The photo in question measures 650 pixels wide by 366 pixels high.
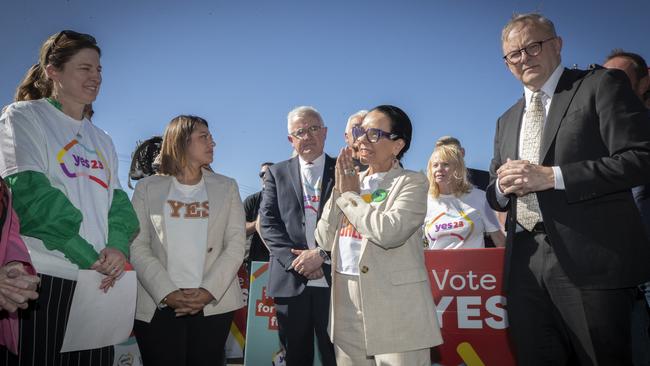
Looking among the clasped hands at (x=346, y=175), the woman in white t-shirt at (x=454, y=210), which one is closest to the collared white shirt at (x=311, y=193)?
the clasped hands at (x=346, y=175)

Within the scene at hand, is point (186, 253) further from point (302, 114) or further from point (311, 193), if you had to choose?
point (302, 114)

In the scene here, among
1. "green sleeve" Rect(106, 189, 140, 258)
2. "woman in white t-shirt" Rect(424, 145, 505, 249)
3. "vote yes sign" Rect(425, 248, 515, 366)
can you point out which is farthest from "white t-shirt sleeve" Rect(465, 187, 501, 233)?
"green sleeve" Rect(106, 189, 140, 258)

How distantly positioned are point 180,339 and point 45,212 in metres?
1.32

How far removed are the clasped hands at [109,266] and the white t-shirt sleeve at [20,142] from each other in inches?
21.6

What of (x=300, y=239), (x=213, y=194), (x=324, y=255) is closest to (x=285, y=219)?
(x=300, y=239)

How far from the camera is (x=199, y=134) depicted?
3.73 metres

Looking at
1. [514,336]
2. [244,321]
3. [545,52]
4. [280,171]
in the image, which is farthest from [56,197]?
[244,321]

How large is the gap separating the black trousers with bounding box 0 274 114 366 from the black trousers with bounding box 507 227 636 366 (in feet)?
7.89

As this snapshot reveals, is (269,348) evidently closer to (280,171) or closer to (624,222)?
(280,171)

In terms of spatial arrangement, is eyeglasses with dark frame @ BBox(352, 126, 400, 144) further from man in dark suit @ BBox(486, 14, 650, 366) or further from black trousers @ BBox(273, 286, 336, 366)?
black trousers @ BBox(273, 286, 336, 366)

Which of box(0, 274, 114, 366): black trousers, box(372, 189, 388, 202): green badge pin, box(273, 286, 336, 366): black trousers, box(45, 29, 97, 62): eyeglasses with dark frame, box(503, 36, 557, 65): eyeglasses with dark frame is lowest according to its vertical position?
box(273, 286, 336, 366): black trousers

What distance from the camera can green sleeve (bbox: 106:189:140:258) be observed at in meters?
2.76

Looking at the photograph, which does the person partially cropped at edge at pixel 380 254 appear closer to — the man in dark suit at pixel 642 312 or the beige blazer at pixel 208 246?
the beige blazer at pixel 208 246

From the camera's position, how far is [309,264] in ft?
11.8
